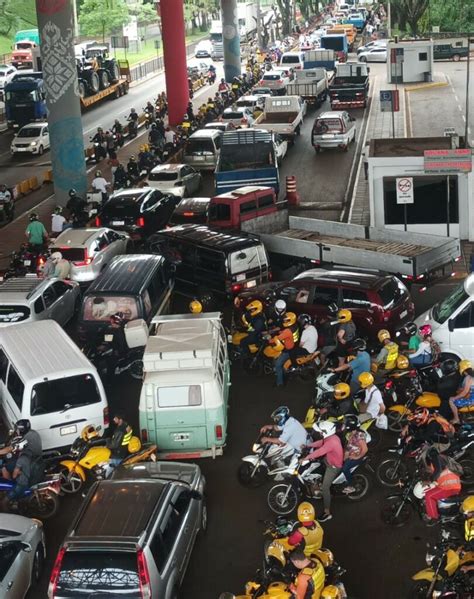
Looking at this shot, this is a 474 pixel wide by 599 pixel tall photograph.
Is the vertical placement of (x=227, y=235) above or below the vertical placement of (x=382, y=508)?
above

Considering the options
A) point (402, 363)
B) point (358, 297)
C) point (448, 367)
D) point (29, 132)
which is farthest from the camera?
point (29, 132)

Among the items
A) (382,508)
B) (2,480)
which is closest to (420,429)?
(382,508)

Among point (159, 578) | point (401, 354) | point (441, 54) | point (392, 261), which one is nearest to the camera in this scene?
point (159, 578)

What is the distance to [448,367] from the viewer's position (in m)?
15.1

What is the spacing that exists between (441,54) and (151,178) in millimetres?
41184

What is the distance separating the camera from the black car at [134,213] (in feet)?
87.2

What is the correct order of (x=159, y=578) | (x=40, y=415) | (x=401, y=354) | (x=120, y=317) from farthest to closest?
(x=120, y=317) → (x=401, y=354) → (x=40, y=415) → (x=159, y=578)

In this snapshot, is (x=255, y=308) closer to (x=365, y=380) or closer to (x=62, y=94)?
(x=365, y=380)

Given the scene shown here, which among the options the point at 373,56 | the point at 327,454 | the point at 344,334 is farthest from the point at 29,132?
the point at 373,56

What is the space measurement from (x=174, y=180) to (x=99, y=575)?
22598 millimetres

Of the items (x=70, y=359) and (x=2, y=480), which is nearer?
(x=2, y=480)

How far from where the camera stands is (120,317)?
1822 cm

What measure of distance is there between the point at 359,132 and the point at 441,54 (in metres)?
27.1

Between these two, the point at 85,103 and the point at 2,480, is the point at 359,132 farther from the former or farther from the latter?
the point at 2,480
